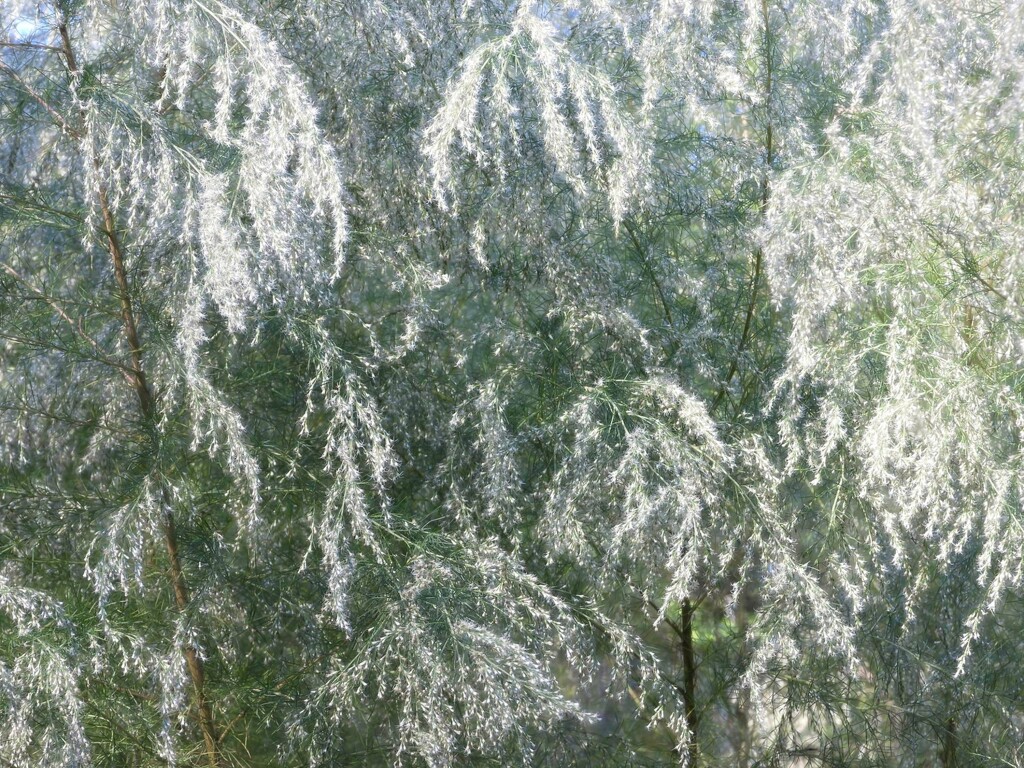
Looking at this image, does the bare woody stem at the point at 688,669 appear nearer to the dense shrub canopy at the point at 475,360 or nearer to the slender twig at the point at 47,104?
the dense shrub canopy at the point at 475,360

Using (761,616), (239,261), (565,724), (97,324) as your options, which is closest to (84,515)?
(97,324)

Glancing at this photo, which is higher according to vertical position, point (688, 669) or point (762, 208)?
point (762, 208)

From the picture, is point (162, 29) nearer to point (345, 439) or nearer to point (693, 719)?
point (345, 439)

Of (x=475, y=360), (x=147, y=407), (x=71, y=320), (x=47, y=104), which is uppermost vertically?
(x=47, y=104)

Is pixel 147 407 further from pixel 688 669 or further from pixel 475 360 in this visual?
pixel 688 669

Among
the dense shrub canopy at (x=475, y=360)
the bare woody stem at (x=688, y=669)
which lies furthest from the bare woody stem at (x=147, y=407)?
the bare woody stem at (x=688, y=669)

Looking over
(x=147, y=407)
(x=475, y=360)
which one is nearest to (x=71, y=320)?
(x=147, y=407)

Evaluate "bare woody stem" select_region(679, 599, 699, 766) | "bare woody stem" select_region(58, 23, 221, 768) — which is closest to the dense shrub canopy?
"bare woody stem" select_region(58, 23, 221, 768)
